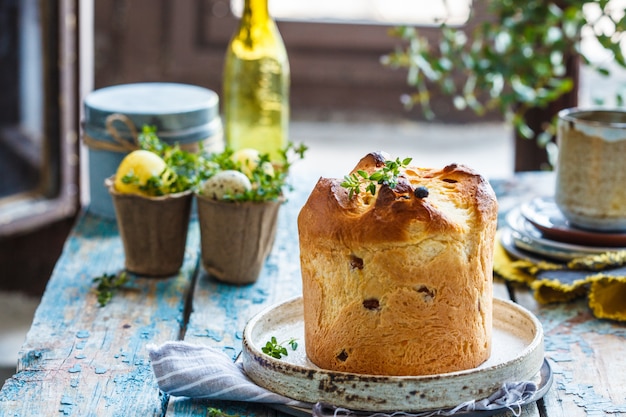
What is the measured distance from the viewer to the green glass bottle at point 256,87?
1.87 m

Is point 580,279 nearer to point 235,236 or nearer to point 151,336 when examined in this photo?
point 235,236

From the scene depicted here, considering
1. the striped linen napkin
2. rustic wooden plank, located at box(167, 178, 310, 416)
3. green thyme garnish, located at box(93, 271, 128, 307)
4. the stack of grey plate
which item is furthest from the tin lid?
the striped linen napkin

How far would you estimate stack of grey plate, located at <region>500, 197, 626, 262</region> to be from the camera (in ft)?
4.89

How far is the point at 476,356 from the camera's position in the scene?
3.53 ft

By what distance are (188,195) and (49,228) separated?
1074mm

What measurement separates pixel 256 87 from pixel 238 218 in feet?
1.60

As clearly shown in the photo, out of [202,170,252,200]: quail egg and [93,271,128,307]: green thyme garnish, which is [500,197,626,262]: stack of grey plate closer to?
[202,170,252,200]: quail egg

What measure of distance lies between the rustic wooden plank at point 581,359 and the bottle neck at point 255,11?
0.72 m

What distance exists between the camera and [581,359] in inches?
48.3

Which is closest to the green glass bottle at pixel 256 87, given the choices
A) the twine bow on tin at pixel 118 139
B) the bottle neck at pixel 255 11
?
the bottle neck at pixel 255 11

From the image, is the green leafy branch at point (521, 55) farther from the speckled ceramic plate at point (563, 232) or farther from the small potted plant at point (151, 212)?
the small potted plant at point (151, 212)

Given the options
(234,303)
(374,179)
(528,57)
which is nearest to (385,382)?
(374,179)

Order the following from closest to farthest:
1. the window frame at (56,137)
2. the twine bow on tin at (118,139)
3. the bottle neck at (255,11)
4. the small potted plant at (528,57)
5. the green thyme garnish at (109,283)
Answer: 1. the green thyme garnish at (109,283)
2. the twine bow on tin at (118,139)
3. the bottle neck at (255,11)
4. the small potted plant at (528,57)
5. the window frame at (56,137)

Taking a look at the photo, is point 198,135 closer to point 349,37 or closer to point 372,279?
point 372,279
